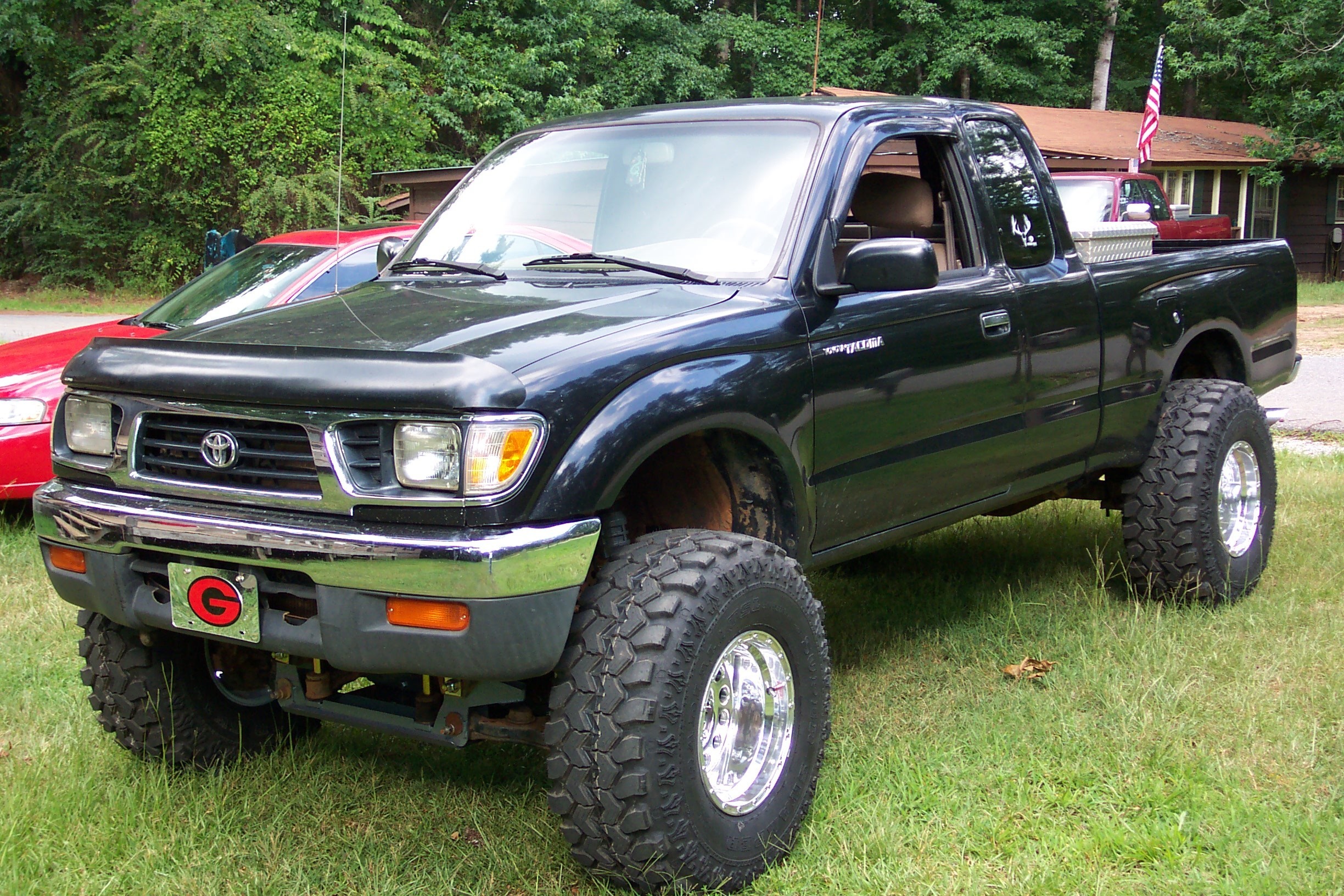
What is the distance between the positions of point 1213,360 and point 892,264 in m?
2.79

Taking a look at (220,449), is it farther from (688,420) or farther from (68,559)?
(688,420)

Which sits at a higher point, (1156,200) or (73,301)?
(1156,200)

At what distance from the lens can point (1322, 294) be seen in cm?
2612

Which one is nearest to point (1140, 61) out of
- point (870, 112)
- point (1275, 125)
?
point (1275, 125)

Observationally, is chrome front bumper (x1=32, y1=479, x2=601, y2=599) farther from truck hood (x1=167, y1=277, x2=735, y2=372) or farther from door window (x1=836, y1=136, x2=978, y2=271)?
door window (x1=836, y1=136, x2=978, y2=271)

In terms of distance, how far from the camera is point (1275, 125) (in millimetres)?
29859

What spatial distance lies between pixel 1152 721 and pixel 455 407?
2473 millimetres

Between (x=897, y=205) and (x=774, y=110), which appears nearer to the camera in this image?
(x=774, y=110)

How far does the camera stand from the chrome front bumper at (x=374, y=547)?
2.67 metres

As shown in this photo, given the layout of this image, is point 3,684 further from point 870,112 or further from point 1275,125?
point 1275,125

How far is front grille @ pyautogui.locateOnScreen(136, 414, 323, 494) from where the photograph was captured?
287cm

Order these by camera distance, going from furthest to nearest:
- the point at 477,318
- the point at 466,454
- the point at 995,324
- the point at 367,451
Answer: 1. the point at 995,324
2. the point at 477,318
3. the point at 367,451
4. the point at 466,454

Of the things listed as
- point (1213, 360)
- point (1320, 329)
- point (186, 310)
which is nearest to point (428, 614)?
point (1213, 360)

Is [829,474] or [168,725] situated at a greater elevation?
[829,474]
